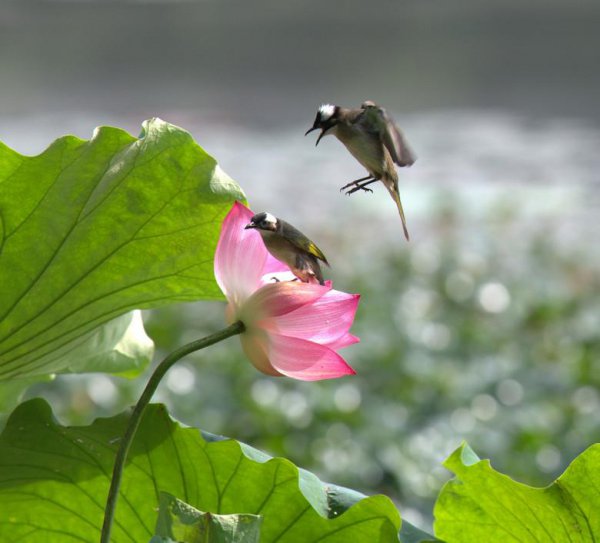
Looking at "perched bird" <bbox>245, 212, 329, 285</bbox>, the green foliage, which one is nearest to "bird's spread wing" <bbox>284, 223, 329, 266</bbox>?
"perched bird" <bbox>245, 212, 329, 285</bbox>

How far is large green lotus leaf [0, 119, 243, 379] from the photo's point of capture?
0.52m

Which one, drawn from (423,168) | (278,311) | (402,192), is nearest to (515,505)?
(278,311)

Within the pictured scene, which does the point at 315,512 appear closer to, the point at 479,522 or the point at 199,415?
the point at 479,522

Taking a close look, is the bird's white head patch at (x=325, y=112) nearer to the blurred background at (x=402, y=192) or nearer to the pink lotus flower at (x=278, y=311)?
the pink lotus flower at (x=278, y=311)

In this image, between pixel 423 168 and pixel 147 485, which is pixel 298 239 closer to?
pixel 147 485

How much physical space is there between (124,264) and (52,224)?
1.5 inches

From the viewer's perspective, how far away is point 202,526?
42cm

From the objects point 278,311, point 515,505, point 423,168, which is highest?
point 278,311

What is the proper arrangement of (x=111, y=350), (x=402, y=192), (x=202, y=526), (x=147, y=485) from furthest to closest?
(x=402, y=192) < (x=111, y=350) < (x=147, y=485) < (x=202, y=526)

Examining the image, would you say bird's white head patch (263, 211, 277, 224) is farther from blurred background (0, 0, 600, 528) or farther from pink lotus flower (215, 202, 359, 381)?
blurred background (0, 0, 600, 528)

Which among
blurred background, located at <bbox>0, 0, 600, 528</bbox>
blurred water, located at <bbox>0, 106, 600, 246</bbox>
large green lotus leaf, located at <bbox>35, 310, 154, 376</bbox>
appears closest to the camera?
large green lotus leaf, located at <bbox>35, 310, 154, 376</bbox>

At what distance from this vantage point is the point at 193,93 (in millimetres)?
5598

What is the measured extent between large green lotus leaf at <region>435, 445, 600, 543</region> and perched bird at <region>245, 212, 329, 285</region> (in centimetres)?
11

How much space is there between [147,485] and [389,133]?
0.65ft
